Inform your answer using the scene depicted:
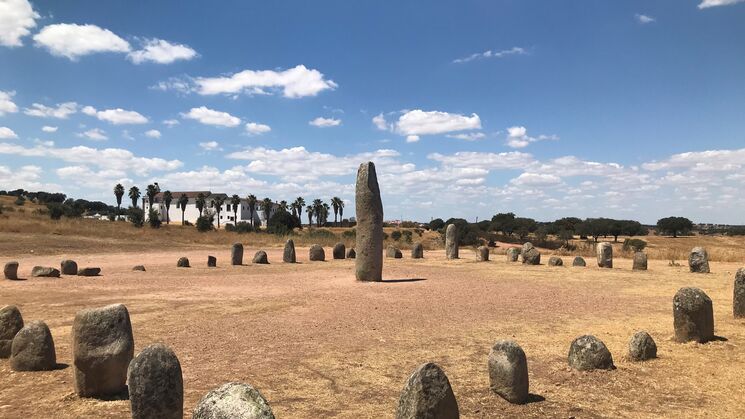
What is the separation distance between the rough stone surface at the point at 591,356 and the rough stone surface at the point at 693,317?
7.77ft

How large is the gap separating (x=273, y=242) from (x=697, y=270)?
93.5 feet

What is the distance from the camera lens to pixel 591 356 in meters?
7.40

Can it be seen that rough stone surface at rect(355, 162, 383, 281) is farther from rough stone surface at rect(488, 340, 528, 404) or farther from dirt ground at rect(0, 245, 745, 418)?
rough stone surface at rect(488, 340, 528, 404)

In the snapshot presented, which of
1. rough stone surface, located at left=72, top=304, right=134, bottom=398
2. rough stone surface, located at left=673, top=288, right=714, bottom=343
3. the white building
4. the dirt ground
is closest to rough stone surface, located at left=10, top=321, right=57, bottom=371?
the dirt ground

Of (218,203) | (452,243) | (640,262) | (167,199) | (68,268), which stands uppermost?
(167,199)

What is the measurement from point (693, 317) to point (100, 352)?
362 inches

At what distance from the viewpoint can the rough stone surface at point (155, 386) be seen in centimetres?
501

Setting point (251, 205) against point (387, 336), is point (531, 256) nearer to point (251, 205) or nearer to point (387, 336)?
point (387, 336)

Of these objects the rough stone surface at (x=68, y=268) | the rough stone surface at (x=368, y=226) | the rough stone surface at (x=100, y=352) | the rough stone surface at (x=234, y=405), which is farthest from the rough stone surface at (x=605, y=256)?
the rough stone surface at (x=234, y=405)

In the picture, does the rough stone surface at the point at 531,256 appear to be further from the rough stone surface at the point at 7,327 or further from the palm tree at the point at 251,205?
the palm tree at the point at 251,205

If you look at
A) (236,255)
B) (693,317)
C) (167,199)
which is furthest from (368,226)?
(167,199)

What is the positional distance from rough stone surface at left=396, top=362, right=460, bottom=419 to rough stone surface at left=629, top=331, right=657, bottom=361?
4.41 m

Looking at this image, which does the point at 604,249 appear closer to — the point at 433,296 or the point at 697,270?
the point at 697,270

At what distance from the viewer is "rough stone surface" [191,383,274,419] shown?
396 cm
